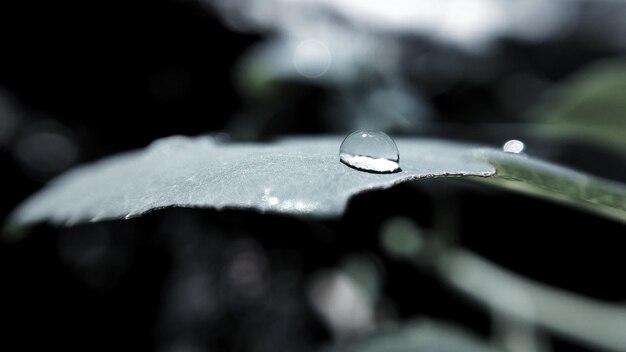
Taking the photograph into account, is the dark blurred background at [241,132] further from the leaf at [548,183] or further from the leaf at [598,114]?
the leaf at [548,183]

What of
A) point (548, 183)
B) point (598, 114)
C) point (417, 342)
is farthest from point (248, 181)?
point (598, 114)

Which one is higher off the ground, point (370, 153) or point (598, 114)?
point (598, 114)

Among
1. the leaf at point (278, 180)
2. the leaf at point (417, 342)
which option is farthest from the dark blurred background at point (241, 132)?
the leaf at point (278, 180)

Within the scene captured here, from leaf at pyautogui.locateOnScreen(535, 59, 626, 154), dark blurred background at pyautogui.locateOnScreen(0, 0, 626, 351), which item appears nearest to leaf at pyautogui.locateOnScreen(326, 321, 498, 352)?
dark blurred background at pyautogui.locateOnScreen(0, 0, 626, 351)

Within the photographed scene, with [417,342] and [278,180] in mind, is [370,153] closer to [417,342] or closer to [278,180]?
[278,180]

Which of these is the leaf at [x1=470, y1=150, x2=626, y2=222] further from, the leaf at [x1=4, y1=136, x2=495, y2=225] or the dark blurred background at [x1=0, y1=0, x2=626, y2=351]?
the dark blurred background at [x1=0, y1=0, x2=626, y2=351]

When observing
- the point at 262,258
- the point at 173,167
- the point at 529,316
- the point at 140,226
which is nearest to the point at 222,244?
the point at 262,258

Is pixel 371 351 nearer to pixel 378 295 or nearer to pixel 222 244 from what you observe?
pixel 378 295

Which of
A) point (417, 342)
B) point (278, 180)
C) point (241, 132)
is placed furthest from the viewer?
point (241, 132)
